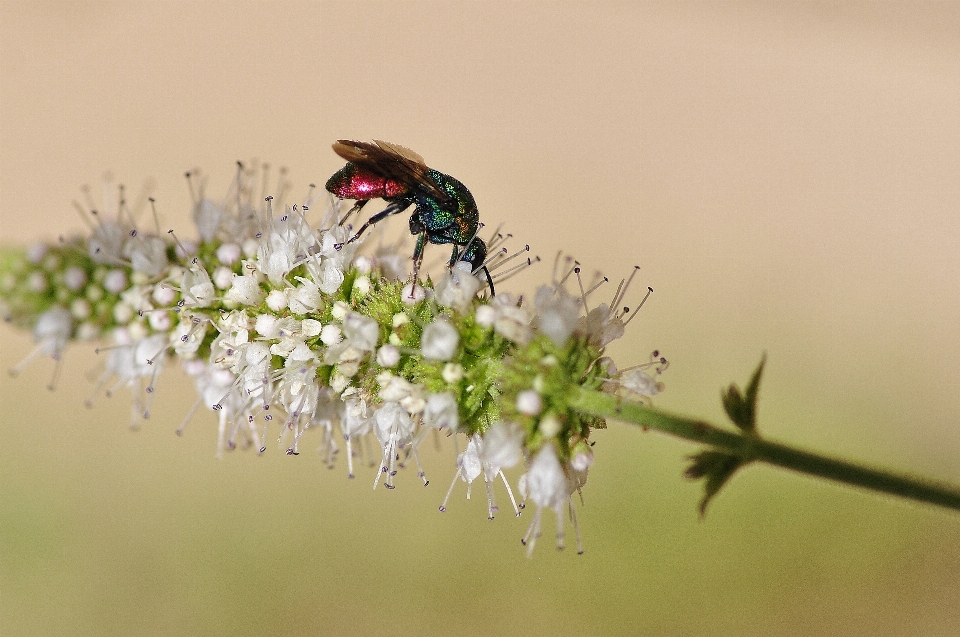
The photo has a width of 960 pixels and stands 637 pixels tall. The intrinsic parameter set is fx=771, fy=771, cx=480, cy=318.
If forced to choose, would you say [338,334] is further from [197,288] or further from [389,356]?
[197,288]

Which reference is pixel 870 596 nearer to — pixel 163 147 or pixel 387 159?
pixel 387 159

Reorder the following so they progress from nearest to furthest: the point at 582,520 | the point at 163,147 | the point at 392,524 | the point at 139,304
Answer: the point at 139,304 < the point at 582,520 < the point at 392,524 < the point at 163,147

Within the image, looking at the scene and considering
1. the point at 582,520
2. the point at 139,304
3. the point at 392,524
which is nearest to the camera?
the point at 139,304

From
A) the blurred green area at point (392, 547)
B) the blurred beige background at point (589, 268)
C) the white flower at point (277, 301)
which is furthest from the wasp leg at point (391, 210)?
the blurred beige background at point (589, 268)

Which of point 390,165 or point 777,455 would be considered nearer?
point 777,455

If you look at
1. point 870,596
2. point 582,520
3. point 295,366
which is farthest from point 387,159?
point 870,596

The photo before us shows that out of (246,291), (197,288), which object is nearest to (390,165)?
(246,291)
